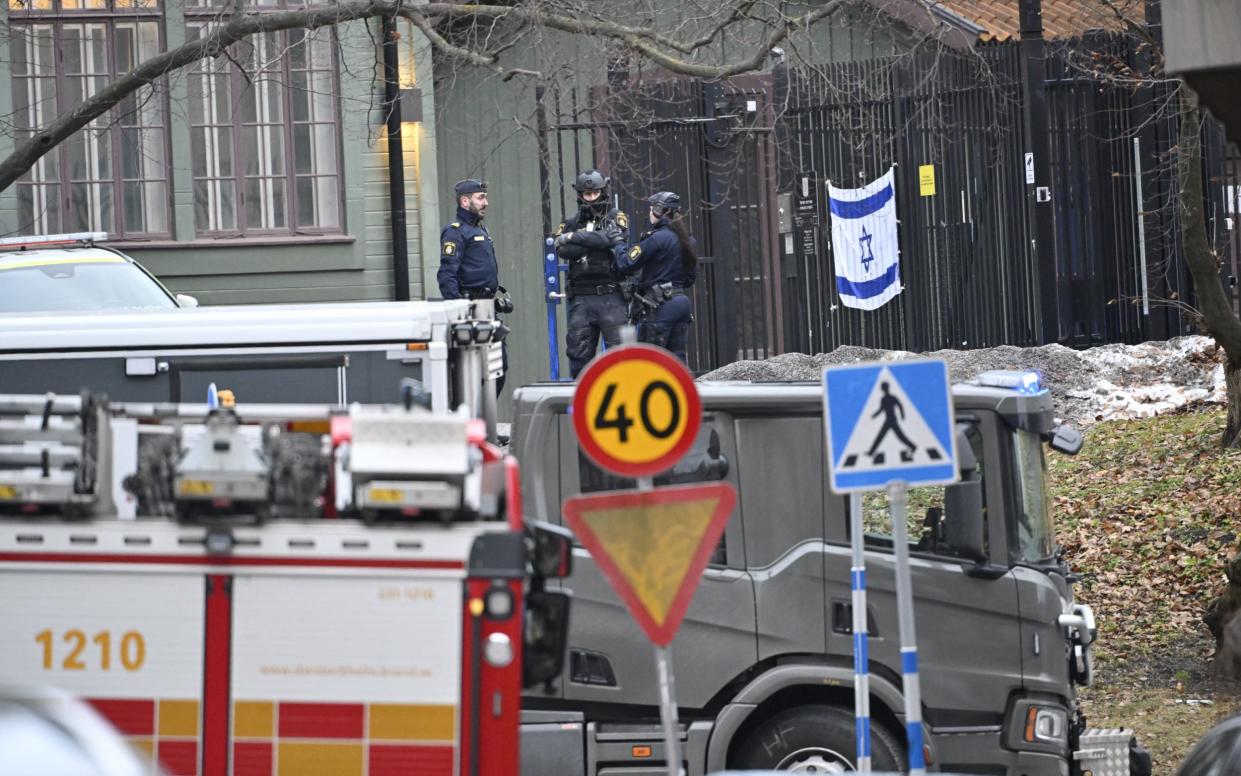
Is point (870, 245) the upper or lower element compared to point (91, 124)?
lower

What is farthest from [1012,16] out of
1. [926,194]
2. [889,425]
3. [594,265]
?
[889,425]

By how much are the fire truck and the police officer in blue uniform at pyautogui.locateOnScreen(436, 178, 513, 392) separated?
996cm

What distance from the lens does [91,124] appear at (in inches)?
789

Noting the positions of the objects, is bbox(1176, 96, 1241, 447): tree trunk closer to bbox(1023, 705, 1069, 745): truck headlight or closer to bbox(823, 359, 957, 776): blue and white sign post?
bbox(1023, 705, 1069, 745): truck headlight

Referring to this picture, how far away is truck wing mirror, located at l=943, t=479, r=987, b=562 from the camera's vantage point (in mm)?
8703

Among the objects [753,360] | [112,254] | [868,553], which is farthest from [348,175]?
[868,553]

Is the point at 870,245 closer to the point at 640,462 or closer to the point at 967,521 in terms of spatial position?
the point at 967,521

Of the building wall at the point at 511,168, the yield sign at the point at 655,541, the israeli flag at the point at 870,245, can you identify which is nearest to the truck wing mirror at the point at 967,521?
the yield sign at the point at 655,541

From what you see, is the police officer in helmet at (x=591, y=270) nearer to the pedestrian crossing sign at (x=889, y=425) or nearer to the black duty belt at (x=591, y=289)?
the black duty belt at (x=591, y=289)

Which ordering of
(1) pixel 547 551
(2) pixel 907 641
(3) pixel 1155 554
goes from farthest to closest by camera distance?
(3) pixel 1155 554 → (2) pixel 907 641 → (1) pixel 547 551

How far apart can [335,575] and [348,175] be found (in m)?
14.3

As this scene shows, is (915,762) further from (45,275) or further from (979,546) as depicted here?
(45,275)

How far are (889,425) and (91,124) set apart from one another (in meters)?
14.3

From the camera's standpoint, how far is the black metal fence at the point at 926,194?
19.4 meters
